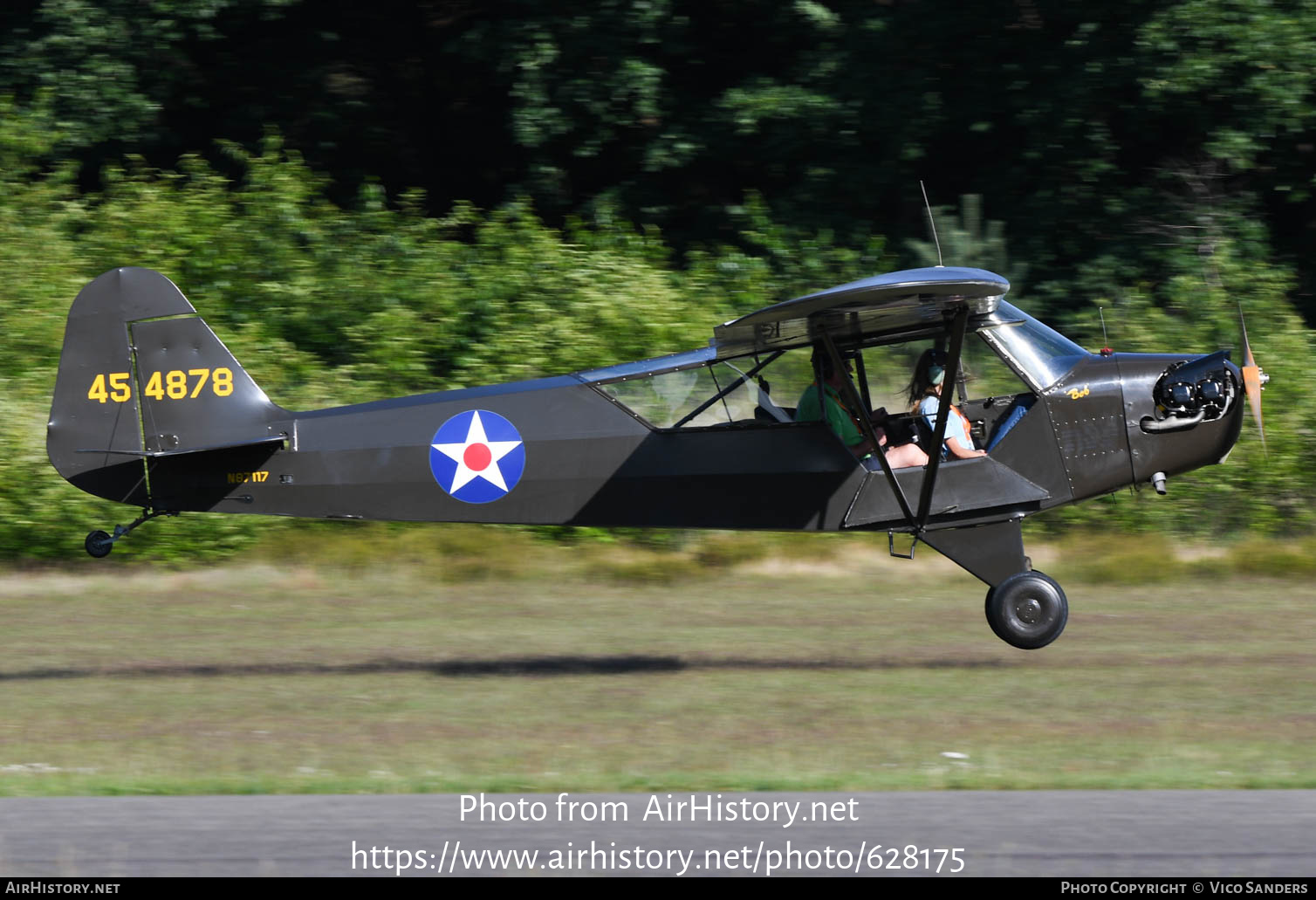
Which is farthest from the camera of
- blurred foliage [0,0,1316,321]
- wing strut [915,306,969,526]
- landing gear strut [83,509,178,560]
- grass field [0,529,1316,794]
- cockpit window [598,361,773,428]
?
blurred foliage [0,0,1316,321]

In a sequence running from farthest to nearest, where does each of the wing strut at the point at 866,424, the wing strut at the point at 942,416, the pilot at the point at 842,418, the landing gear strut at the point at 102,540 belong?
the pilot at the point at 842,418 → the landing gear strut at the point at 102,540 → the wing strut at the point at 866,424 → the wing strut at the point at 942,416

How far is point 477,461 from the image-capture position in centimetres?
916

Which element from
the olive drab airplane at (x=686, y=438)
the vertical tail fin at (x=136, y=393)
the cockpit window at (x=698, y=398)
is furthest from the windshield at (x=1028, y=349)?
the vertical tail fin at (x=136, y=393)

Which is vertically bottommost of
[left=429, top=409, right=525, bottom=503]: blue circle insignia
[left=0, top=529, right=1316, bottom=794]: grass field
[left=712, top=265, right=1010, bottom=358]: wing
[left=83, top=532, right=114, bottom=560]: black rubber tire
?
[left=0, top=529, right=1316, bottom=794]: grass field

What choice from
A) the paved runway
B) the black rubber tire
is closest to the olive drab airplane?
the black rubber tire

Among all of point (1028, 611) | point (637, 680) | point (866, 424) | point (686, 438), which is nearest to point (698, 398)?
point (686, 438)

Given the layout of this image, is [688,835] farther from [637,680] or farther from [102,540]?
[102,540]

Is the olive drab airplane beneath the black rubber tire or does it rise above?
above

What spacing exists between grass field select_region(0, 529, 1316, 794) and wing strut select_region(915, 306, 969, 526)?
4.03ft

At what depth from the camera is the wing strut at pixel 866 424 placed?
865cm

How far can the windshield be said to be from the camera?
352 inches

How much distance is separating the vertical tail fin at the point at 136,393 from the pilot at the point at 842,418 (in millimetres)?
3531

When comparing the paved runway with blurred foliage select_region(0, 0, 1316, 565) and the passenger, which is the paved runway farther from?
blurred foliage select_region(0, 0, 1316, 565)

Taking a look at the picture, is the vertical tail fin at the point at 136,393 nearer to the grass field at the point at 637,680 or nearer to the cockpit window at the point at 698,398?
the grass field at the point at 637,680
